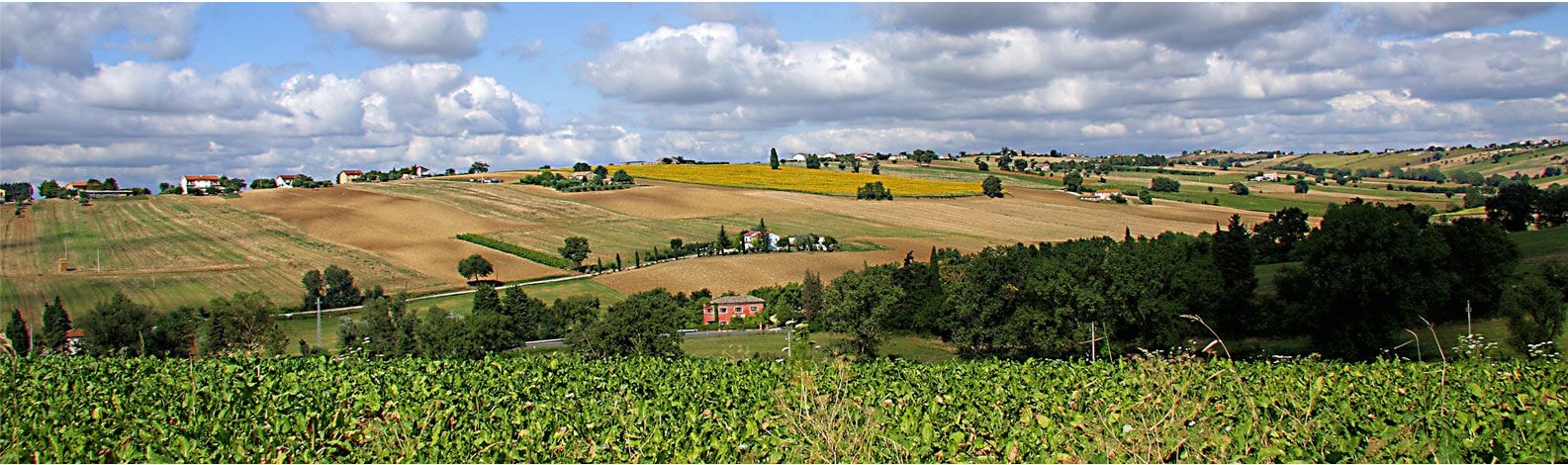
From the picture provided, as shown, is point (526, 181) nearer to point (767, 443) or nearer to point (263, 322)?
point (263, 322)

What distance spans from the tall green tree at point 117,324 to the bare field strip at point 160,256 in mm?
3783

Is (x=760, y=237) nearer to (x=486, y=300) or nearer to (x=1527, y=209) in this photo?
(x=486, y=300)

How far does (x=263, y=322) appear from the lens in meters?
49.1

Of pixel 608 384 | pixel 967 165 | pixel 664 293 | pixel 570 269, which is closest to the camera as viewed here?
pixel 608 384

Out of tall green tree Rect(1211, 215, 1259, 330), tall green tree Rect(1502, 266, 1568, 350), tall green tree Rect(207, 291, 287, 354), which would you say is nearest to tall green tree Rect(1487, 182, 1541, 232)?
tall green tree Rect(1211, 215, 1259, 330)

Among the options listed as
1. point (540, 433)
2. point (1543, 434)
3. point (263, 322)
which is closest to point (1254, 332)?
point (1543, 434)

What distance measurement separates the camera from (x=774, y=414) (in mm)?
9211

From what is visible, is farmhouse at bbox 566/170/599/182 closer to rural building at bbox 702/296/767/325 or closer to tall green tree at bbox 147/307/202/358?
rural building at bbox 702/296/767/325

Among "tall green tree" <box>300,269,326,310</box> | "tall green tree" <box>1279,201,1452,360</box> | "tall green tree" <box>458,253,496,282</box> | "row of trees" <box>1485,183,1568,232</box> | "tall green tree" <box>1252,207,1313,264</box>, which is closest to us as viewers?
"tall green tree" <box>1279,201,1452,360</box>

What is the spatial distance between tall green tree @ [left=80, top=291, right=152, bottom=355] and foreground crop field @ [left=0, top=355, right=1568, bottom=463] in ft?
144

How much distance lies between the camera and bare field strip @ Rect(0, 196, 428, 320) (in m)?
60.3

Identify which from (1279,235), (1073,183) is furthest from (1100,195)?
(1279,235)

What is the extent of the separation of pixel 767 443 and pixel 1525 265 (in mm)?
57175

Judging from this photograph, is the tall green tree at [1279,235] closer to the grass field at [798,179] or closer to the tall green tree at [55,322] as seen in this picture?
the grass field at [798,179]
